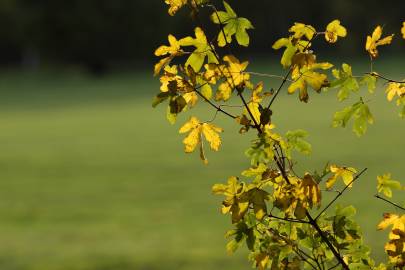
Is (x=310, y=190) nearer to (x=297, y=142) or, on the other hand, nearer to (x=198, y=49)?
(x=297, y=142)

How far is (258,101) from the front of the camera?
218cm

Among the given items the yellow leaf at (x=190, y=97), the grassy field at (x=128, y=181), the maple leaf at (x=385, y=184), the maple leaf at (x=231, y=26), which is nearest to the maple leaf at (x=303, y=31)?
the maple leaf at (x=231, y=26)

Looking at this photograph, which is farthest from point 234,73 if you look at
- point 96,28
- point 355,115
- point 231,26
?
point 96,28

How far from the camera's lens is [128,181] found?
569 inches

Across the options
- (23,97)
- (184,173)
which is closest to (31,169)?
(184,173)

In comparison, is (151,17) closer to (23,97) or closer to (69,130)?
(23,97)

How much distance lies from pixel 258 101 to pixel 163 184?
1173 centimetres

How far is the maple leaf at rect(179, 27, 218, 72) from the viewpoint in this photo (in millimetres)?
2107

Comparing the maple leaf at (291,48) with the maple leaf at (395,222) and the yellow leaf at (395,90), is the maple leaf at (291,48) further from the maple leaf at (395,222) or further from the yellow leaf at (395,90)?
the maple leaf at (395,222)

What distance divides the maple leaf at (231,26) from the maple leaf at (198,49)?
3cm

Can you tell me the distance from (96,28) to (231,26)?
151 ft

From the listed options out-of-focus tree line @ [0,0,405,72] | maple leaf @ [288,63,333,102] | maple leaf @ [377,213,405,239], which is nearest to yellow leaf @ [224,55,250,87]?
maple leaf @ [288,63,333,102]

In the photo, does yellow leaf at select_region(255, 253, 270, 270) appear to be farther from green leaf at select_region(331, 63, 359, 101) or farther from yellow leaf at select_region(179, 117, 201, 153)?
green leaf at select_region(331, 63, 359, 101)

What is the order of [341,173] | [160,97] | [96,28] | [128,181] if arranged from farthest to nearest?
[96,28], [128,181], [341,173], [160,97]
